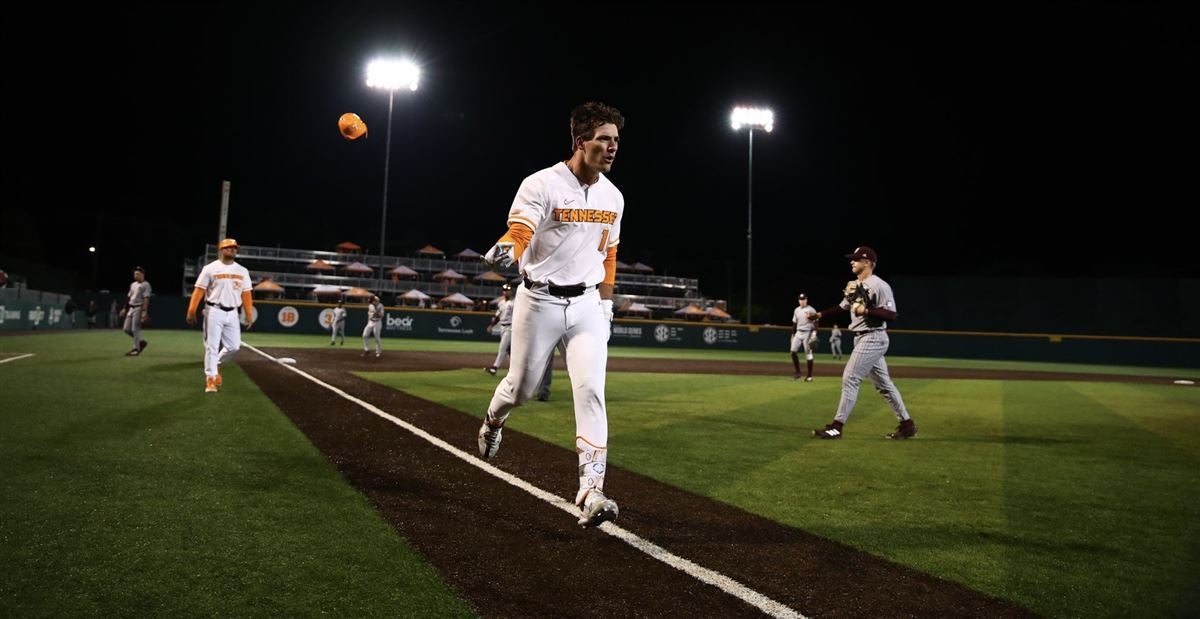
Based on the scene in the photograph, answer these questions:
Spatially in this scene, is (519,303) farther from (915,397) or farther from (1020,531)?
(915,397)

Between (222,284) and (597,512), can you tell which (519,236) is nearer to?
(597,512)

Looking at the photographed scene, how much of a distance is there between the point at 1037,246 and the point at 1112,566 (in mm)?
55884

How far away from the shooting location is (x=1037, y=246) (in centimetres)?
5150

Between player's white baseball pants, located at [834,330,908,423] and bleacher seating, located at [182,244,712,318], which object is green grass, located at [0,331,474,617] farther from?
bleacher seating, located at [182,244,712,318]

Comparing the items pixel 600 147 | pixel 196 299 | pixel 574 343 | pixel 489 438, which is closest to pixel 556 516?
pixel 489 438

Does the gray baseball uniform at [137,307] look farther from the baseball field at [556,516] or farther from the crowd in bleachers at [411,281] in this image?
the crowd in bleachers at [411,281]

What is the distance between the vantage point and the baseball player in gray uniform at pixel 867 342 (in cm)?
826

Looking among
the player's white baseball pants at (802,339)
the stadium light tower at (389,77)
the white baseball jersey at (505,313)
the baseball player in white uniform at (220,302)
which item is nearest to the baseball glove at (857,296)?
the white baseball jersey at (505,313)

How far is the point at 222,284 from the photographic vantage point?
33.7 ft

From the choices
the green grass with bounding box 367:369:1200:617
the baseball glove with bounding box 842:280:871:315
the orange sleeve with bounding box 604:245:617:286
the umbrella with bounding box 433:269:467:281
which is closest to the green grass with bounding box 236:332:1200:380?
the green grass with bounding box 367:369:1200:617

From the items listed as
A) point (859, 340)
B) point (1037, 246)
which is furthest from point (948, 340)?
point (859, 340)

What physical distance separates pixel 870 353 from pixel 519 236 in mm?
5637

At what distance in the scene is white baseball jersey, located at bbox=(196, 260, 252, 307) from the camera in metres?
10.2

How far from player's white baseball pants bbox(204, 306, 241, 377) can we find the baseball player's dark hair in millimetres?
7813
